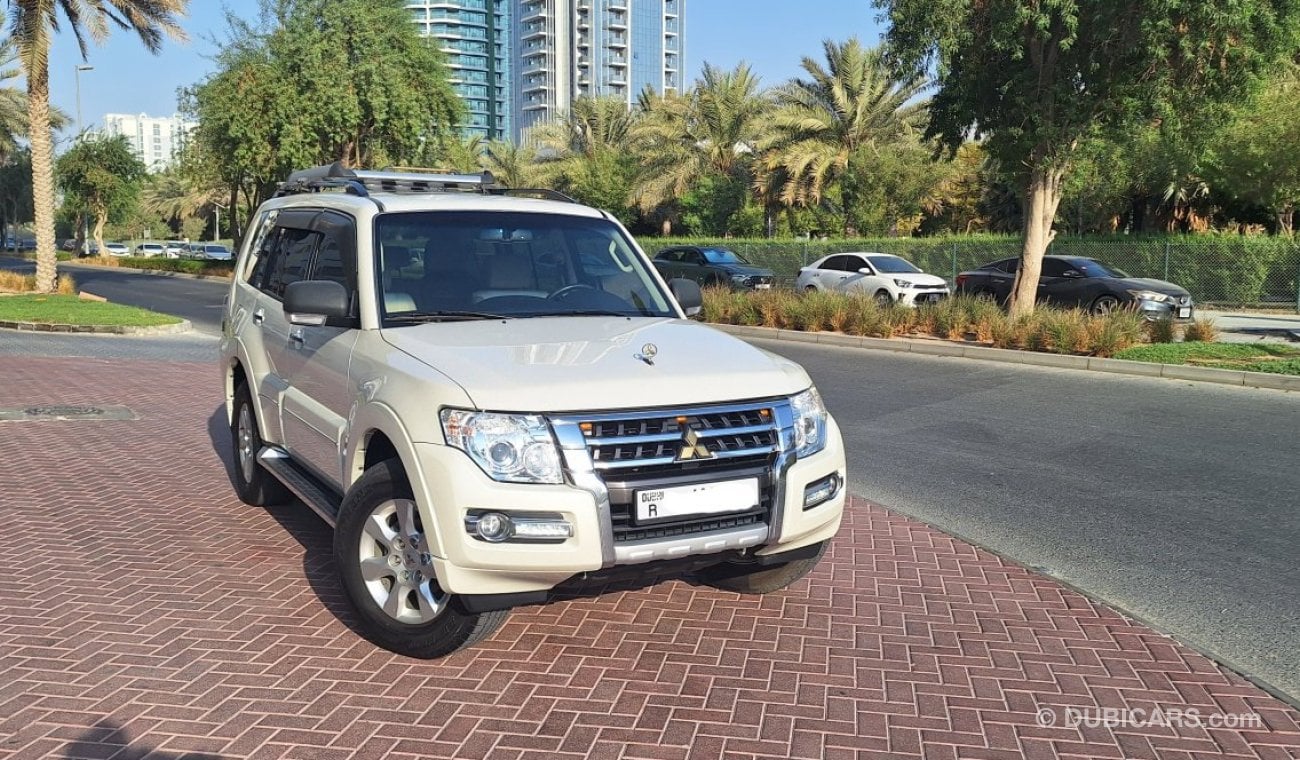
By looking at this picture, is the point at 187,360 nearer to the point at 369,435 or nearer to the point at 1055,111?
the point at 369,435

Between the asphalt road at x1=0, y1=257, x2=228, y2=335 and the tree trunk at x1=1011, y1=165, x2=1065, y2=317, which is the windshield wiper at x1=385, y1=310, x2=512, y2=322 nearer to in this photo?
the tree trunk at x1=1011, y1=165, x2=1065, y2=317

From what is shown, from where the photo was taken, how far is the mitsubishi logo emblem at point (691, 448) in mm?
3742

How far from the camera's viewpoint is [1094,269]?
2186 centimetres

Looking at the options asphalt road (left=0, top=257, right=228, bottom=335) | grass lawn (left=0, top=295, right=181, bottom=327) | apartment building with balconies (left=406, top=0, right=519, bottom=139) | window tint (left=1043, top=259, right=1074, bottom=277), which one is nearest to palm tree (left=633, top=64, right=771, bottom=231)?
asphalt road (left=0, top=257, right=228, bottom=335)

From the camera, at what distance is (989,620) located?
4664 millimetres

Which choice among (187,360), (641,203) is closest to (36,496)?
(187,360)

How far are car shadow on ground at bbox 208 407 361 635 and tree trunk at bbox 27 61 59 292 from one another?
76.3ft

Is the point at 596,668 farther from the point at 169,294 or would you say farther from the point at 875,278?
the point at 169,294

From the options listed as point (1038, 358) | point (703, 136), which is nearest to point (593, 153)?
point (703, 136)

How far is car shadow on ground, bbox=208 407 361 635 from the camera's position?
4.68 m

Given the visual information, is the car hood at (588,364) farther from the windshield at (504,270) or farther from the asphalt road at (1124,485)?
the asphalt road at (1124,485)

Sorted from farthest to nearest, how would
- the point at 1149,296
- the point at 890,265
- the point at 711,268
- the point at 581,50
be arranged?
the point at 581,50
the point at 711,268
the point at 890,265
the point at 1149,296

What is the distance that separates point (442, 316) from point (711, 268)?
22782mm

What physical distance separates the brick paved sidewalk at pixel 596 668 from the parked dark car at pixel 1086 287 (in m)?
15.9
